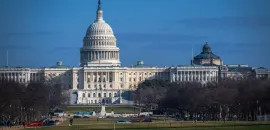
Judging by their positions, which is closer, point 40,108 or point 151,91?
point 40,108

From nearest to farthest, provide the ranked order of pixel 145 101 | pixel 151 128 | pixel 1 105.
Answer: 1. pixel 151 128
2. pixel 1 105
3. pixel 145 101

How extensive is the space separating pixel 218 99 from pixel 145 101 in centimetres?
5330

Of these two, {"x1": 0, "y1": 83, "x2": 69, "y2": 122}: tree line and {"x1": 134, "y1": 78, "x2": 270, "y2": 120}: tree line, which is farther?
{"x1": 134, "y1": 78, "x2": 270, "y2": 120}: tree line

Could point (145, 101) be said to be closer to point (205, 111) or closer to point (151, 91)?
point (151, 91)

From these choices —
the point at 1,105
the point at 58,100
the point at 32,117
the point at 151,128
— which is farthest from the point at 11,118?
the point at 58,100

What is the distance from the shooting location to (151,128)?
292 ft

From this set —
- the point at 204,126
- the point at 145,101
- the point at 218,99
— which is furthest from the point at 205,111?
the point at 145,101

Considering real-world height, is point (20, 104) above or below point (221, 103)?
below

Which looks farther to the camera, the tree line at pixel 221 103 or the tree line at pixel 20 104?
the tree line at pixel 221 103

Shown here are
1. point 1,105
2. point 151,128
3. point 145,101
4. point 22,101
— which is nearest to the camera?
point 151,128

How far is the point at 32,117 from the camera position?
11981 centimetres

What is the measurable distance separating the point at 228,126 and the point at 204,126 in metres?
2.25

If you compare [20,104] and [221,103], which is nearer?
[20,104]

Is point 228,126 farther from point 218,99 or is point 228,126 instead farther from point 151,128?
point 218,99
